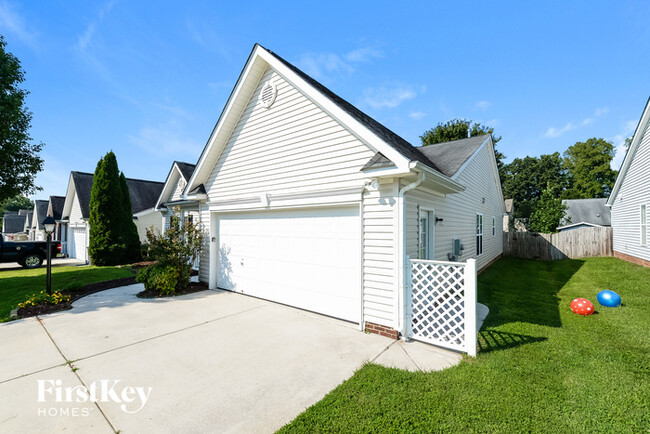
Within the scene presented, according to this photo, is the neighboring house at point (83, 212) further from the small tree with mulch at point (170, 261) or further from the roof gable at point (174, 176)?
the small tree with mulch at point (170, 261)

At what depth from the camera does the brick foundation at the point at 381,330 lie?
4.62m

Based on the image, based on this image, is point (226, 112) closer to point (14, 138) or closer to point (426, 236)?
point (426, 236)

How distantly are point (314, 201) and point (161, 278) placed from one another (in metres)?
5.34

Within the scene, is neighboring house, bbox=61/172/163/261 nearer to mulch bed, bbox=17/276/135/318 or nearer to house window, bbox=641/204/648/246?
mulch bed, bbox=17/276/135/318

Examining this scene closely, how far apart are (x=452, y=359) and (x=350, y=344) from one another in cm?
156

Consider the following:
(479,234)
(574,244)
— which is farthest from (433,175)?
(574,244)

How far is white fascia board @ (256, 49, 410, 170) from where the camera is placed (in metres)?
4.39

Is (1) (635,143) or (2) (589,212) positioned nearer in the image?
(1) (635,143)

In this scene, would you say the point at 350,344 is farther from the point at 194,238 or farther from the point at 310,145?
the point at 194,238

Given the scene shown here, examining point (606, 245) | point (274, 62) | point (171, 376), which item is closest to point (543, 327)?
point (171, 376)

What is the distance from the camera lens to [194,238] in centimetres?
834

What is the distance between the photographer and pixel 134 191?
2128 centimetres

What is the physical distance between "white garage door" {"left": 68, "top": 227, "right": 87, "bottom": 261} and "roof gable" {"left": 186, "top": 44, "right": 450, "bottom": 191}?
15674mm

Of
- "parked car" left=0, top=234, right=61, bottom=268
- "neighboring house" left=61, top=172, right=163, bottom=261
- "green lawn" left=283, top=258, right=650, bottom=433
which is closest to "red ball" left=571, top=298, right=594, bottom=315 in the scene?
"green lawn" left=283, top=258, right=650, bottom=433
